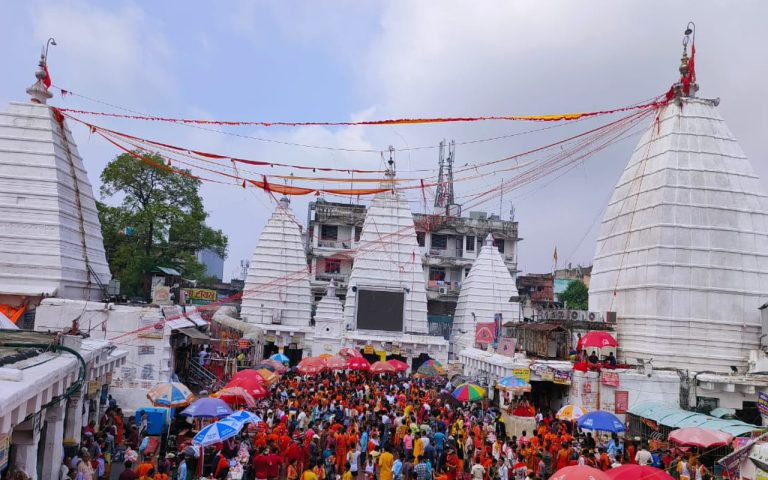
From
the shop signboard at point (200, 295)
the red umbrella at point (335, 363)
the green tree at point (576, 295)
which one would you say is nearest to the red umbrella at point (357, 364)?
the red umbrella at point (335, 363)

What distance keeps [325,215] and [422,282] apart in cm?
1860

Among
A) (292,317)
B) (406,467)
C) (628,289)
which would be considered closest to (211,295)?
(292,317)

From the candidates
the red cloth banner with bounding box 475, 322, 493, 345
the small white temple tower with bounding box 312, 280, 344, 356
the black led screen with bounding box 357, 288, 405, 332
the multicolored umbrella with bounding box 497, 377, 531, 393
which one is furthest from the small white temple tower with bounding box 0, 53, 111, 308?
the small white temple tower with bounding box 312, 280, 344, 356

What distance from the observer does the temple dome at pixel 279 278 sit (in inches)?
1678

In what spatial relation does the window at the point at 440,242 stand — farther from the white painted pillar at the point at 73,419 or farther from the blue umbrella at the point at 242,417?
the white painted pillar at the point at 73,419

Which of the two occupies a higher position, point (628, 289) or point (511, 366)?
point (628, 289)

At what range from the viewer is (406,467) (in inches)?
510

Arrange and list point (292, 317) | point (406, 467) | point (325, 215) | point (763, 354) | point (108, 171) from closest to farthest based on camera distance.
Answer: point (406, 467)
point (763, 354)
point (108, 171)
point (292, 317)
point (325, 215)

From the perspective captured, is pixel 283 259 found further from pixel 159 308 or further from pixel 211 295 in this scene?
pixel 159 308

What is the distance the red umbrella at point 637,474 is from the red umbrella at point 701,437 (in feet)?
17.1

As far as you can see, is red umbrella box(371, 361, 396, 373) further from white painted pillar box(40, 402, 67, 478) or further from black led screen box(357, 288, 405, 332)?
white painted pillar box(40, 402, 67, 478)

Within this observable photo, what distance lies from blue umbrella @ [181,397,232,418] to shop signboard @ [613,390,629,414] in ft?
40.9

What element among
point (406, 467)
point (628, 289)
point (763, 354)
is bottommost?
point (406, 467)

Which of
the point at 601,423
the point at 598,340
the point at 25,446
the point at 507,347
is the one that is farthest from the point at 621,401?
the point at 25,446
